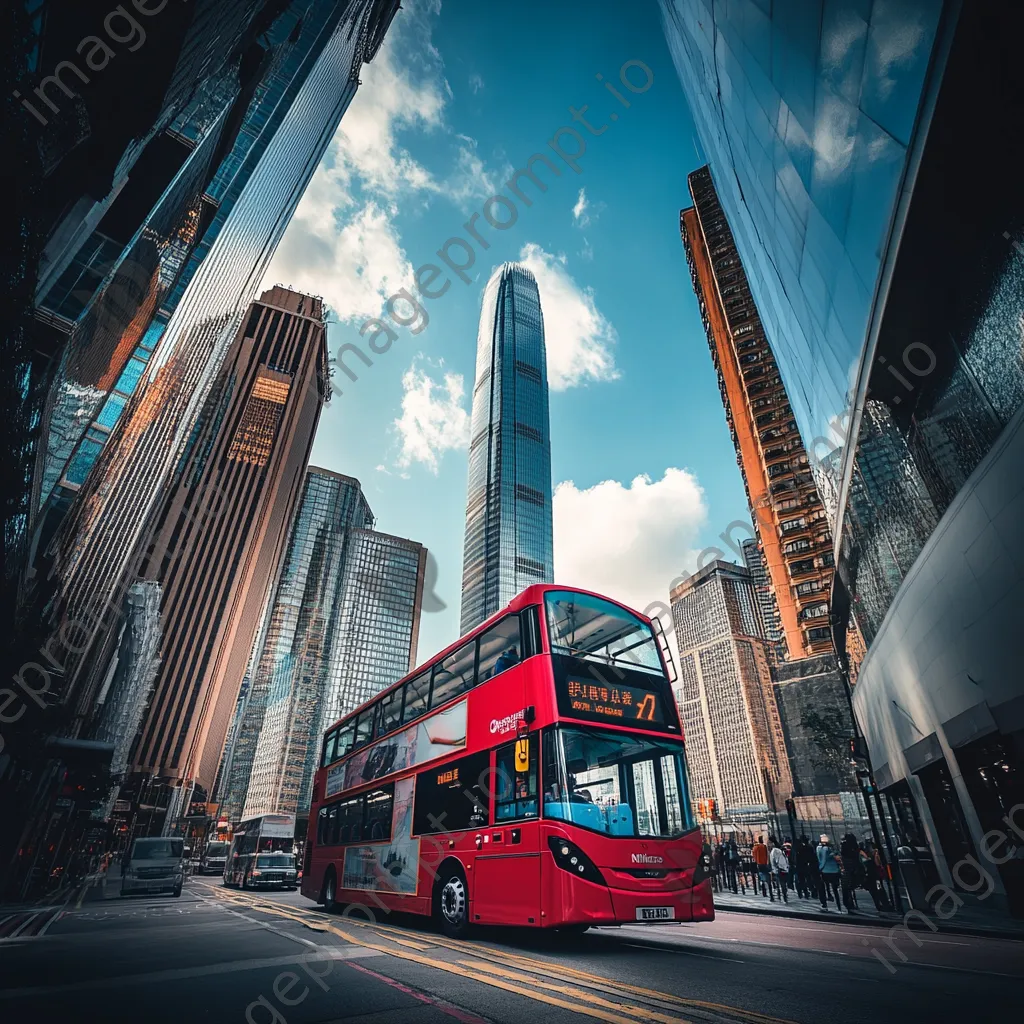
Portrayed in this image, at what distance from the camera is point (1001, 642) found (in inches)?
366

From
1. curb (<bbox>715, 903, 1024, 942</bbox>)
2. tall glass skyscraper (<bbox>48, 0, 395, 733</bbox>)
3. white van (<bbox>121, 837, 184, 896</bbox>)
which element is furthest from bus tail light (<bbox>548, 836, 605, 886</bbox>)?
tall glass skyscraper (<bbox>48, 0, 395, 733</bbox>)

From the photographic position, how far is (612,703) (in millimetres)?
Result: 7867

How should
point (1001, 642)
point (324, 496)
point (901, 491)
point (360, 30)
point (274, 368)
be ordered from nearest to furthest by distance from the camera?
point (1001, 642) → point (901, 491) → point (360, 30) → point (274, 368) → point (324, 496)

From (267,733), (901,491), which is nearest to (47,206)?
(901,491)

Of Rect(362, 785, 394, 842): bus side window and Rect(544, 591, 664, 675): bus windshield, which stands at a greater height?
Rect(544, 591, 664, 675): bus windshield

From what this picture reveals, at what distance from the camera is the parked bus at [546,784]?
6.79 metres

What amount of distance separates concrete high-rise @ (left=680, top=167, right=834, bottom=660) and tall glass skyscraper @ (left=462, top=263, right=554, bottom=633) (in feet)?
345

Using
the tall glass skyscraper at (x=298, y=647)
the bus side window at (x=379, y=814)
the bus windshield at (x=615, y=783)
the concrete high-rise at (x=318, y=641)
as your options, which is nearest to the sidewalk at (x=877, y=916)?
the bus windshield at (x=615, y=783)

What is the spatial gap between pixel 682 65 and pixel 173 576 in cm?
9788

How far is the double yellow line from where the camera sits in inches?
145

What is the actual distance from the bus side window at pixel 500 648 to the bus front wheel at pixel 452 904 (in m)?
2.97

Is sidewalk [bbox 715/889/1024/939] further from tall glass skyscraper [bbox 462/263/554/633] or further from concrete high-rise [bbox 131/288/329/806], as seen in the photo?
tall glass skyscraper [bbox 462/263/554/633]

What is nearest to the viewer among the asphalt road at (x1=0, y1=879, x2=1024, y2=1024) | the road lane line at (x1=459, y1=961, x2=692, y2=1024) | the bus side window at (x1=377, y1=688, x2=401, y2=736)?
the road lane line at (x1=459, y1=961, x2=692, y2=1024)

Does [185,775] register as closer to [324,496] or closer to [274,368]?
[274,368]
